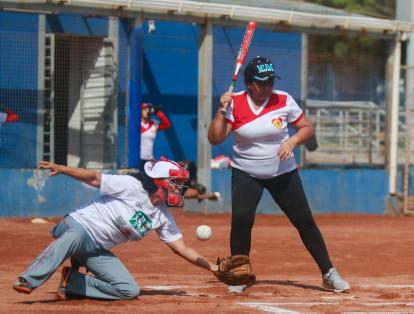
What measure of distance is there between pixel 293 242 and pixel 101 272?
6.02 metres

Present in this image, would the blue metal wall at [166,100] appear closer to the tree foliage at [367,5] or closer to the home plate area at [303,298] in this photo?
the home plate area at [303,298]

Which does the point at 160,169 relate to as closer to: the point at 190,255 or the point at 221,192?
the point at 190,255

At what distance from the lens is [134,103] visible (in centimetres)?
1692

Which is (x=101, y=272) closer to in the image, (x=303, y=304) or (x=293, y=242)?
(x=303, y=304)

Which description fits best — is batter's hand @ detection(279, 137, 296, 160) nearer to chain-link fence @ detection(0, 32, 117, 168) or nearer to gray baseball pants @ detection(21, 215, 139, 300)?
gray baseball pants @ detection(21, 215, 139, 300)

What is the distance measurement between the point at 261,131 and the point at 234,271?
1.26 m

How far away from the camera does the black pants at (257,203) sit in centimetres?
873

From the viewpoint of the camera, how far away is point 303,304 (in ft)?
26.1

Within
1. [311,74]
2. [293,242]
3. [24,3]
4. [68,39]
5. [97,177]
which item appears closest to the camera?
[97,177]

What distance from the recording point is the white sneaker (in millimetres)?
8742

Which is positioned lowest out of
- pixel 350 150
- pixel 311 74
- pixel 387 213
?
pixel 387 213

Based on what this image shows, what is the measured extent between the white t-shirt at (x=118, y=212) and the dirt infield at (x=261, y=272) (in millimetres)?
586

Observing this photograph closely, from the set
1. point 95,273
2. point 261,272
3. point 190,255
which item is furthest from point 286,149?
point 261,272

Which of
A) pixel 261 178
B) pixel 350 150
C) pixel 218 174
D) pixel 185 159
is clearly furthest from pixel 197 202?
pixel 261 178
